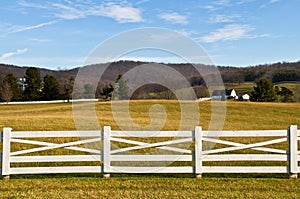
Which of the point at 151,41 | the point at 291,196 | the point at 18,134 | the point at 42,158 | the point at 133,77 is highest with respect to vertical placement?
the point at 151,41

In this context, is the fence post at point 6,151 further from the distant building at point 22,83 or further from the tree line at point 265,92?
the distant building at point 22,83

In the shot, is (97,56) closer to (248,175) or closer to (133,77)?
(133,77)

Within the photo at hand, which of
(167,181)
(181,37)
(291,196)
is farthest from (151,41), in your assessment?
(291,196)

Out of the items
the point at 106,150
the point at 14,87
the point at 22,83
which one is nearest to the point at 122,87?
the point at 106,150

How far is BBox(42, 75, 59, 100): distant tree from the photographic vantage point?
255 feet

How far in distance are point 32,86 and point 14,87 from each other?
361cm

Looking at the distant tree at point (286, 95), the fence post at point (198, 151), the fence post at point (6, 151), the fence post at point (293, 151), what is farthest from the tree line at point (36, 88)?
the fence post at point (293, 151)

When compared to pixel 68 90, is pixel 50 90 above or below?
above

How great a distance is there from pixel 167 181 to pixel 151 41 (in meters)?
3.48

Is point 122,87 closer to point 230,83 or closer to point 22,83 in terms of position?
point 230,83

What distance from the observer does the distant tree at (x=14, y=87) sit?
7588cm

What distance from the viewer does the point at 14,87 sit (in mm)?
76812

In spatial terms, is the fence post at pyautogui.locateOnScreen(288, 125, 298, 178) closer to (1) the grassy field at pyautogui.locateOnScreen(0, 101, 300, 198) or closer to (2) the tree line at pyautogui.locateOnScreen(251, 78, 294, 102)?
(1) the grassy field at pyautogui.locateOnScreen(0, 101, 300, 198)

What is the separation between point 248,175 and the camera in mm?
9789
